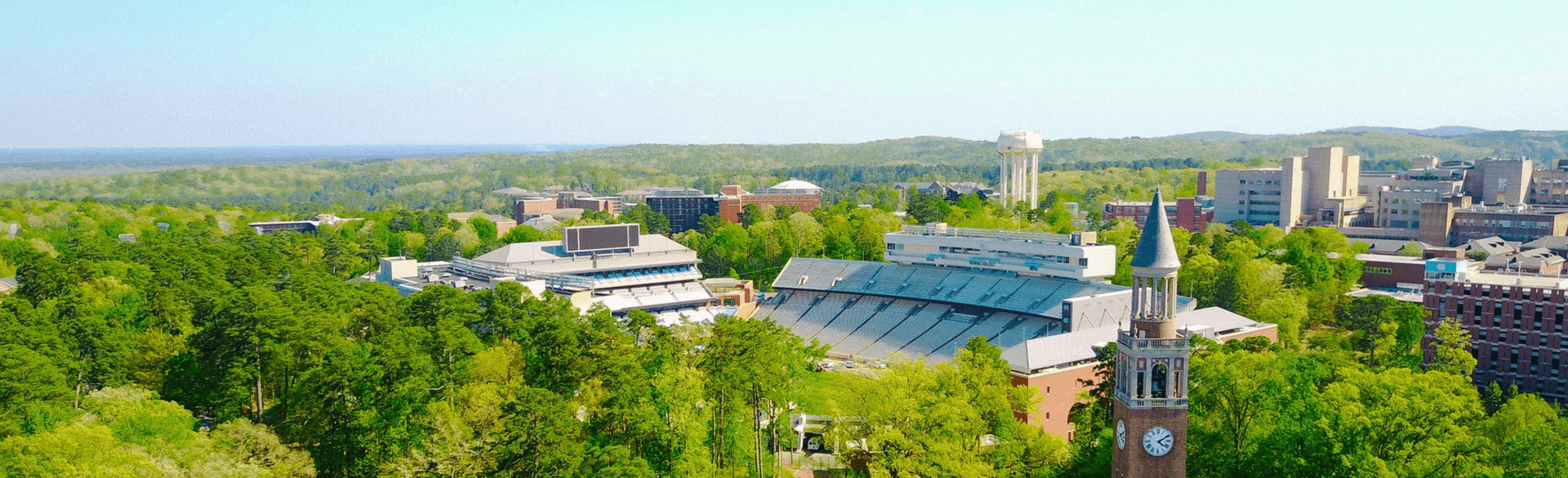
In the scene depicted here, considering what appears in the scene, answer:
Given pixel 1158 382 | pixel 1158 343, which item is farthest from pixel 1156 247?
pixel 1158 382

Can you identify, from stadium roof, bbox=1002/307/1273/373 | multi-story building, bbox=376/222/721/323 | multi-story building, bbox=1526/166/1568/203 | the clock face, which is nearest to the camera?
the clock face

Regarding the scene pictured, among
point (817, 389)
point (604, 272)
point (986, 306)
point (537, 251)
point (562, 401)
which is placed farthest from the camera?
point (537, 251)

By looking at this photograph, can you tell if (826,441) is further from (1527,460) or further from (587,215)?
(587,215)

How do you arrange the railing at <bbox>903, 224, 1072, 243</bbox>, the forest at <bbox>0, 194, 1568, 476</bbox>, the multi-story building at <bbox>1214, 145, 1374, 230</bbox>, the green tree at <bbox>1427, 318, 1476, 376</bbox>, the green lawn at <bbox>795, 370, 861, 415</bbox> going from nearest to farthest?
the forest at <bbox>0, 194, 1568, 476</bbox> → the green tree at <bbox>1427, 318, 1476, 376</bbox> → the green lawn at <bbox>795, 370, 861, 415</bbox> → the railing at <bbox>903, 224, 1072, 243</bbox> → the multi-story building at <bbox>1214, 145, 1374, 230</bbox>

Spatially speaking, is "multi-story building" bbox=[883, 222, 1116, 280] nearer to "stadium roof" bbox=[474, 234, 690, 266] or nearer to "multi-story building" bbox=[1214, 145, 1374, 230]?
"stadium roof" bbox=[474, 234, 690, 266]

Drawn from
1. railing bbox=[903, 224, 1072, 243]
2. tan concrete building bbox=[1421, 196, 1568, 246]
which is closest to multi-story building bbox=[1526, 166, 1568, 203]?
tan concrete building bbox=[1421, 196, 1568, 246]

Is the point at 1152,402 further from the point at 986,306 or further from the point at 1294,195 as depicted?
the point at 1294,195
